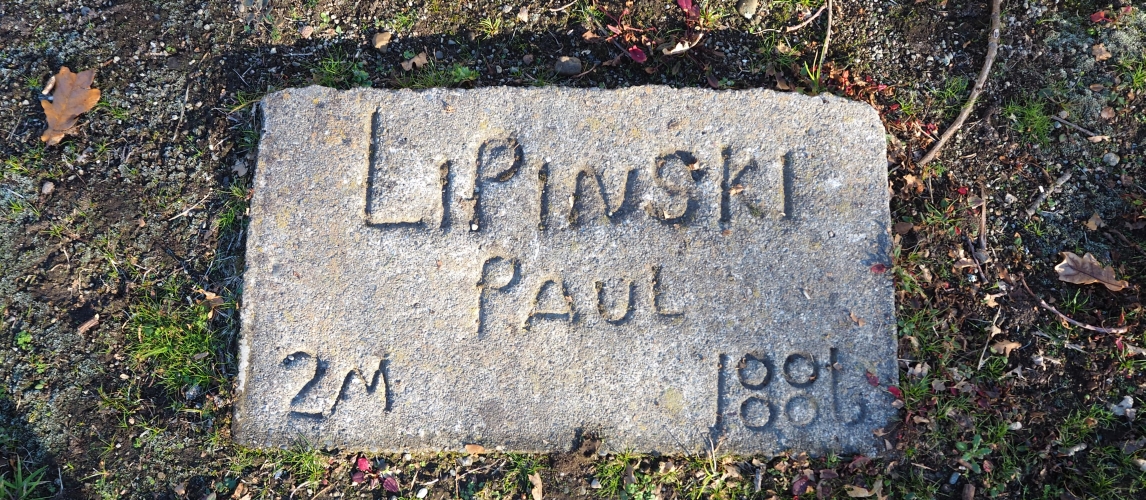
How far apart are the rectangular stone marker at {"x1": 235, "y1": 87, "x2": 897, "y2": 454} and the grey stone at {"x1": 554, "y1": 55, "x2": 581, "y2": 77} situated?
1.21ft

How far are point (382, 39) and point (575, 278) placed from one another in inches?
51.5

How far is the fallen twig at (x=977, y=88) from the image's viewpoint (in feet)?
8.21

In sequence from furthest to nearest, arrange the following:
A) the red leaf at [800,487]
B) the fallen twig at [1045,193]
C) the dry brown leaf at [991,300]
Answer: the fallen twig at [1045,193] < the dry brown leaf at [991,300] < the red leaf at [800,487]

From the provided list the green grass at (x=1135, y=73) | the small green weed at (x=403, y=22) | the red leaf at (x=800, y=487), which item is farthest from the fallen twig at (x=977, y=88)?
the small green weed at (x=403, y=22)

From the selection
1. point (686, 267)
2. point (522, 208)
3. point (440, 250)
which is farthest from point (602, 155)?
point (440, 250)

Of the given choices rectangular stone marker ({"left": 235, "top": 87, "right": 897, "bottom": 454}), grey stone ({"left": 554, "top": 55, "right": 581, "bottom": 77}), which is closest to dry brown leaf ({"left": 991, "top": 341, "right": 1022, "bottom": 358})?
rectangular stone marker ({"left": 235, "top": 87, "right": 897, "bottom": 454})

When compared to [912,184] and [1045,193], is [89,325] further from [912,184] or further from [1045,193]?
[1045,193]

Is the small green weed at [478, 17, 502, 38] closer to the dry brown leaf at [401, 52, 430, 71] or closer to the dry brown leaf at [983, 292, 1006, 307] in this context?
the dry brown leaf at [401, 52, 430, 71]

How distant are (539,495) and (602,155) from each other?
121 centimetres

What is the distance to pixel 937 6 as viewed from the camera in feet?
8.72

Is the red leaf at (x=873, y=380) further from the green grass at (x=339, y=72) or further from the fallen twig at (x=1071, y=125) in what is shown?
the green grass at (x=339, y=72)

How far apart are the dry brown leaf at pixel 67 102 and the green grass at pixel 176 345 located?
781mm

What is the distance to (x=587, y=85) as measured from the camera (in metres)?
2.63

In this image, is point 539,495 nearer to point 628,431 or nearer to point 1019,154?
point 628,431
